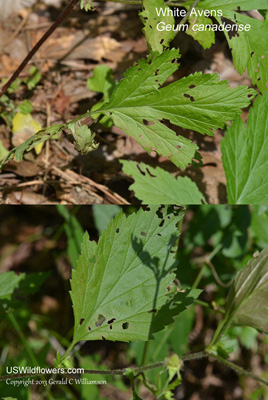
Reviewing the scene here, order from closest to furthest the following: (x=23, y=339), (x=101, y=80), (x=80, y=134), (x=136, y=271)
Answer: (x=136, y=271) → (x=80, y=134) → (x=23, y=339) → (x=101, y=80)

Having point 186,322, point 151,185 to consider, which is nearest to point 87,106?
point 151,185

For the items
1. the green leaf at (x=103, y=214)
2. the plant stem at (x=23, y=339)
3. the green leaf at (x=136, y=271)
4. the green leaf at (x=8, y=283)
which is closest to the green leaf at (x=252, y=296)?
the green leaf at (x=136, y=271)

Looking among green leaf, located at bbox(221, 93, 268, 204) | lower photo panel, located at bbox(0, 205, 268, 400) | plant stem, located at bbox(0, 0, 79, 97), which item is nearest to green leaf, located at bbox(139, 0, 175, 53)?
plant stem, located at bbox(0, 0, 79, 97)

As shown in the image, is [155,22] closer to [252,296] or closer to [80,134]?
[80,134]

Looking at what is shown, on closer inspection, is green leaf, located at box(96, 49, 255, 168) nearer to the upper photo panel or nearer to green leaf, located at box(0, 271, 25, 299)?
the upper photo panel

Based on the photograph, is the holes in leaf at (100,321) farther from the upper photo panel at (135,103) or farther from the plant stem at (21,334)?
the plant stem at (21,334)

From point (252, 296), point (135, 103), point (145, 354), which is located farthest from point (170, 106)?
point (145, 354)
